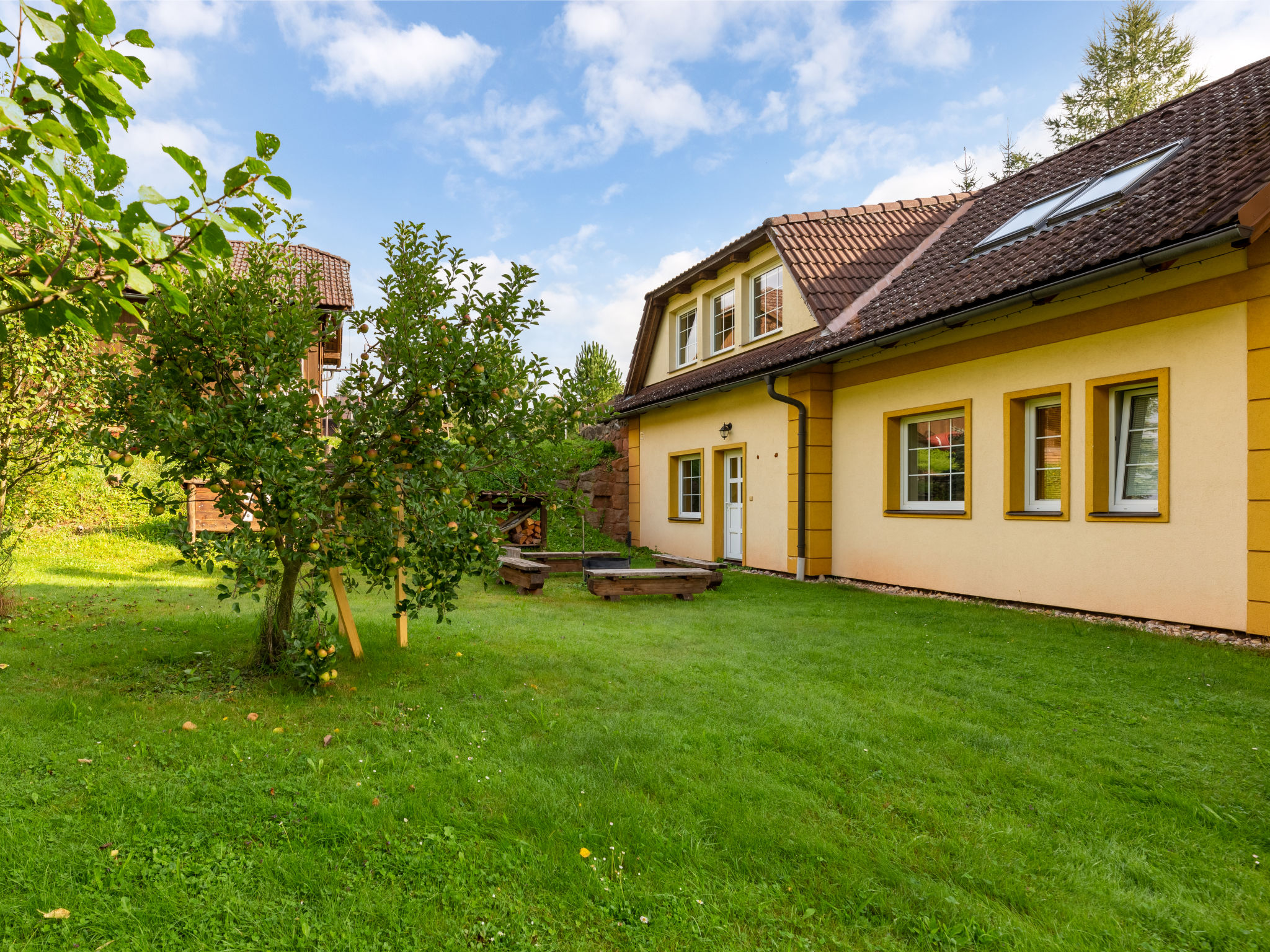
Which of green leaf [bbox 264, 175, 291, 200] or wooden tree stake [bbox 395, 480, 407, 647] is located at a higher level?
green leaf [bbox 264, 175, 291, 200]

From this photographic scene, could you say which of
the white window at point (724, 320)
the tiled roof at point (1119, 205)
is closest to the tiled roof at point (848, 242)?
the tiled roof at point (1119, 205)

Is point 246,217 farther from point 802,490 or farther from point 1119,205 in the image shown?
point 802,490

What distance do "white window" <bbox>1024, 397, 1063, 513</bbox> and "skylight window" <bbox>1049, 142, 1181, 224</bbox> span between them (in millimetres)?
2381

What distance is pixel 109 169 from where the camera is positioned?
212 centimetres

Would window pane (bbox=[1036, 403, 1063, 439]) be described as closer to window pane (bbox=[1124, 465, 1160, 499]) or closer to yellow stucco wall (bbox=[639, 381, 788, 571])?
window pane (bbox=[1124, 465, 1160, 499])

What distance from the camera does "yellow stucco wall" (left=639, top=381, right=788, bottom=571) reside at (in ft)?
37.1

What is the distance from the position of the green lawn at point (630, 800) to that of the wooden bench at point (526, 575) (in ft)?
11.0

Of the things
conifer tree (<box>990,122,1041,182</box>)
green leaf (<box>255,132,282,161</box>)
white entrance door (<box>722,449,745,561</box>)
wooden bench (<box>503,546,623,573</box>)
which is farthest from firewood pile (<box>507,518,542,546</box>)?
conifer tree (<box>990,122,1041,182</box>)

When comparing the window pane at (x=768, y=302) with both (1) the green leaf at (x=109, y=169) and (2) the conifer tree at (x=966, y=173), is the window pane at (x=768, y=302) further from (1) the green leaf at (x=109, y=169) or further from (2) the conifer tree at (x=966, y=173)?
(2) the conifer tree at (x=966, y=173)

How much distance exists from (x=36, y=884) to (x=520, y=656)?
3173mm

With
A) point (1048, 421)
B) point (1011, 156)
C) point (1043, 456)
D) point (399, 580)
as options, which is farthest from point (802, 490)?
point (1011, 156)

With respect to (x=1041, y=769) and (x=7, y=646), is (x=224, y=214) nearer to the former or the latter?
(x=1041, y=769)

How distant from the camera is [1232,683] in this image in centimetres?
475

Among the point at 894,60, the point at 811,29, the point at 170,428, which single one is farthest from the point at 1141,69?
the point at 170,428
